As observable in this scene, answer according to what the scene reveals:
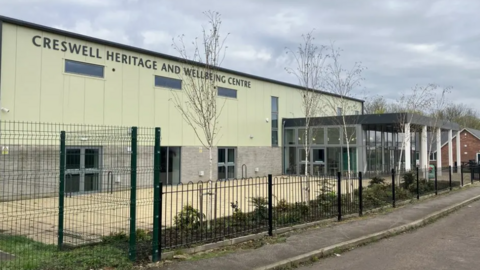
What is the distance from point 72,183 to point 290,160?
24448mm

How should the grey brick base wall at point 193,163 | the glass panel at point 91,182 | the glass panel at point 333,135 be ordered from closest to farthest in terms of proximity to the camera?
the glass panel at point 91,182 → the grey brick base wall at point 193,163 → the glass panel at point 333,135

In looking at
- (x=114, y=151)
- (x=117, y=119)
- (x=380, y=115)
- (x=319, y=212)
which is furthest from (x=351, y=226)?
(x=380, y=115)

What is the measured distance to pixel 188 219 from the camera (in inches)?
321

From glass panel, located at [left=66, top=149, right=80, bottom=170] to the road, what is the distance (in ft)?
15.4

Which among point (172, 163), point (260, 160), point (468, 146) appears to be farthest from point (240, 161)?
point (468, 146)

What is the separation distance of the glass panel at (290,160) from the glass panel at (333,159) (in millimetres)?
3009

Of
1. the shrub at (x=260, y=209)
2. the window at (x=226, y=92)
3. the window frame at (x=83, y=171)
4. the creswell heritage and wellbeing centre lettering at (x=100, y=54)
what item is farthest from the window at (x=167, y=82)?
the shrub at (x=260, y=209)

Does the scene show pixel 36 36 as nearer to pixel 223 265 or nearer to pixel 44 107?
pixel 44 107

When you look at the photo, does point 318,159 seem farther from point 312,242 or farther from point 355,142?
point 312,242

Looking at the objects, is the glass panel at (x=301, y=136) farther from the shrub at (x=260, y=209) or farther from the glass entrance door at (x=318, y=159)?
the shrub at (x=260, y=209)

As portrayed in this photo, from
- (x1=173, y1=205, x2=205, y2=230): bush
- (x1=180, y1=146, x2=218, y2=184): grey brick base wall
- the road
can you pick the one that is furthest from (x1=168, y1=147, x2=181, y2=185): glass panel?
the road

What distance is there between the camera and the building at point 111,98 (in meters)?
15.4

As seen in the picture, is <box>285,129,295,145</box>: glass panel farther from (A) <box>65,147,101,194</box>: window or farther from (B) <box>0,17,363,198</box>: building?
(A) <box>65,147,101,194</box>: window

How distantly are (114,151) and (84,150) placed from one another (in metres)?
1.26
